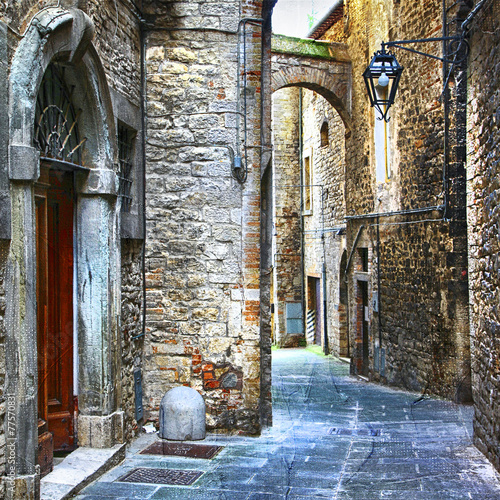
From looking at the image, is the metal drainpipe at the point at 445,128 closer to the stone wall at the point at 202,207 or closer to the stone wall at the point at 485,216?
the stone wall at the point at 485,216

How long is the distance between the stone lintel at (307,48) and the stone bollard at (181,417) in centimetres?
911

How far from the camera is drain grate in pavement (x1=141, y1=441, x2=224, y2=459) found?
18.6 feet

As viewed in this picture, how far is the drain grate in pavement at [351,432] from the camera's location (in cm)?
676

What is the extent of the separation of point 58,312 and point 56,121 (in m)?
1.55

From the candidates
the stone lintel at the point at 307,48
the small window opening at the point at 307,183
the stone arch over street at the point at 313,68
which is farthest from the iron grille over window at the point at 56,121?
the small window opening at the point at 307,183

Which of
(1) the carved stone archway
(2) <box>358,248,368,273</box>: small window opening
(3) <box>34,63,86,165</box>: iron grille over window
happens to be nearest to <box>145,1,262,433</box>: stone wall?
(1) the carved stone archway

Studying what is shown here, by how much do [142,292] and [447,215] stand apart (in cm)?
466

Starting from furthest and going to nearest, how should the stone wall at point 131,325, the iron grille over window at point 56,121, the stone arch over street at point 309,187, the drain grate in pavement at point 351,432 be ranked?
the stone arch over street at point 309,187
the drain grate in pavement at point 351,432
the stone wall at point 131,325
the iron grille over window at point 56,121

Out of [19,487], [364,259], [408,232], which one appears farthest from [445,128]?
[19,487]

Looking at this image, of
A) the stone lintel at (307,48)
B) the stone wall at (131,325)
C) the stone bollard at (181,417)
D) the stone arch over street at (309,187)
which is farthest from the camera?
the stone arch over street at (309,187)

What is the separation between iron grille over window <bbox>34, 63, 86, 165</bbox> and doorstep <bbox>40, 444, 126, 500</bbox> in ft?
7.69

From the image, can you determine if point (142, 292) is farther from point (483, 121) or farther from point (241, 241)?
point (483, 121)

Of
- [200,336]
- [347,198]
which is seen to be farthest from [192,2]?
[347,198]

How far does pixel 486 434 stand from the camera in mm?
5680
